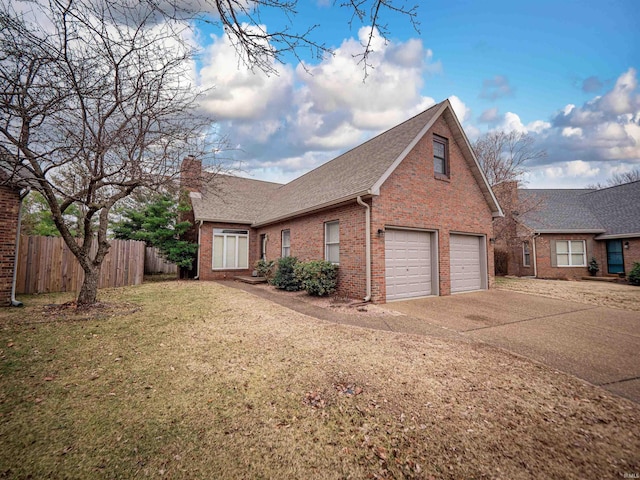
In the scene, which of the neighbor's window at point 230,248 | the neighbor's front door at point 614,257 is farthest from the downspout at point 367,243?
the neighbor's front door at point 614,257

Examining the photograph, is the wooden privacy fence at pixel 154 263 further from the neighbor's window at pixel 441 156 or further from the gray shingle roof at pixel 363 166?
the neighbor's window at pixel 441 156

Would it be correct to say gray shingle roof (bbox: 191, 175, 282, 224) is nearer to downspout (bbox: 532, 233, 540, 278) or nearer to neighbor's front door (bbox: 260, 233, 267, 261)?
neighbor's front door (bbox: 260, 233, 267, 261)

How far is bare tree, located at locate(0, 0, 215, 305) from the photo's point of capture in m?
3.91

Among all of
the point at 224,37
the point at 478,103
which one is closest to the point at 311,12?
the point at 224,37

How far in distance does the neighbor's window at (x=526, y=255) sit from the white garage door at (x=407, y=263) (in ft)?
44.0

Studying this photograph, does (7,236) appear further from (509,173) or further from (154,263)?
(509,173)

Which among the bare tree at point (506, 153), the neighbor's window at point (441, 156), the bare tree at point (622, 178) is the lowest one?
the neighbor's window at point (441, 156)

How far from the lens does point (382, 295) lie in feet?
27.6

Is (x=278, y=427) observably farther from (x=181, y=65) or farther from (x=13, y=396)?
(x=181, y=65)

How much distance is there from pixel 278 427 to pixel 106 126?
7297mm

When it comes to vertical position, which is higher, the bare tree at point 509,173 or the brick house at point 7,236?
the bare tree at point 509,173

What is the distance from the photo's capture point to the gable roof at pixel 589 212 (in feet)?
56.3

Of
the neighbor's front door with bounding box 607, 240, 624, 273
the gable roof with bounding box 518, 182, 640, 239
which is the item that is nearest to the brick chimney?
the gable roof with bounding box 518, 182, 640, 239

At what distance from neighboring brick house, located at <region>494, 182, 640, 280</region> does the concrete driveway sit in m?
10.5
